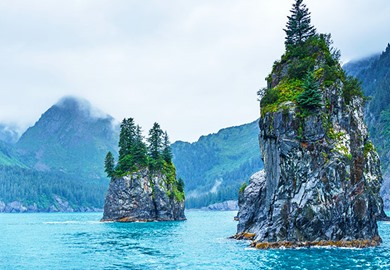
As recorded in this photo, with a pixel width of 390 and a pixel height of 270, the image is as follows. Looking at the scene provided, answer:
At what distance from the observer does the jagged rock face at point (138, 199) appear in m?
150

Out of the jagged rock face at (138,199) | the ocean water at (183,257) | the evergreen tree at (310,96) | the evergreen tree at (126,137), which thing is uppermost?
the evergreen tree at (126,137)

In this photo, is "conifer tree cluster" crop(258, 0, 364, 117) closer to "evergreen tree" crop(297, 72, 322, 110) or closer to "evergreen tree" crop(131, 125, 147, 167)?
"evergreen tree" crop(297, 72, 322, 110)

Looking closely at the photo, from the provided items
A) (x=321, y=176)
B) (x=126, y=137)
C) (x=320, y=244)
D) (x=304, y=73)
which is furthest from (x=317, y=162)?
(x=126, y=137)

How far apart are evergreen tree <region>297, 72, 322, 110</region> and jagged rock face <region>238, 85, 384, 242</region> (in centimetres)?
126

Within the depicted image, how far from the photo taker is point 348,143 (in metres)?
64.0

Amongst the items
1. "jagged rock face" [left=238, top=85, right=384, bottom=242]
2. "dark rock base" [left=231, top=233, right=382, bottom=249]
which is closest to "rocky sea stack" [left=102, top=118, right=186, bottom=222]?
"jagged rock face" [left=238, top=85, right=384, bottom=242]

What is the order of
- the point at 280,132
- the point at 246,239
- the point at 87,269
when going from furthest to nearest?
the point at 246,239, the point at 280,132, the point at 87,269

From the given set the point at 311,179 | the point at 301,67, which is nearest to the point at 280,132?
the point at 311,179

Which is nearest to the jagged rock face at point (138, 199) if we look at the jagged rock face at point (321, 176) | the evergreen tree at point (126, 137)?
the evergreen tree at point (126, 137)

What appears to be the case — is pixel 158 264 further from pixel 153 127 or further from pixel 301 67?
pixel 153 127

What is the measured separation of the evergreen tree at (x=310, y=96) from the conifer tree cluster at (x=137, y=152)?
96.3 meters

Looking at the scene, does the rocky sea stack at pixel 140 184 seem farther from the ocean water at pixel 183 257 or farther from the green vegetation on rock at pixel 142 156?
the ocean water at pixel 183 257

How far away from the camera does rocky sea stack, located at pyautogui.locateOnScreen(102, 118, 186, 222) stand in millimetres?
150000

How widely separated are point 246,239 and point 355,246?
72.0 feet
